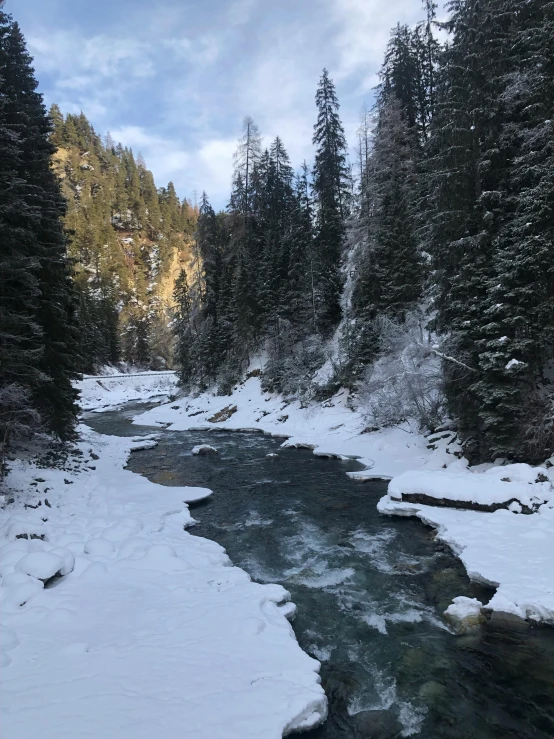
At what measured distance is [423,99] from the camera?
37.4 m

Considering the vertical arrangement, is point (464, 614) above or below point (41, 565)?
below

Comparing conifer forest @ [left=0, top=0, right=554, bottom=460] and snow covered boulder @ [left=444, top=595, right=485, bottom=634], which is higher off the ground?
conifer forest @ [left=0, top=0, right=554, bottom=460]

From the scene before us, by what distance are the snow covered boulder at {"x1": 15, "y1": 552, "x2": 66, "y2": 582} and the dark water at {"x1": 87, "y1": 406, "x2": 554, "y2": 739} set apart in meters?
4.16

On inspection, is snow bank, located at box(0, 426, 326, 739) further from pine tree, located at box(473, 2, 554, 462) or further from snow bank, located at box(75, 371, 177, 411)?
snow bank, located at box(75, 371, 177, 411)

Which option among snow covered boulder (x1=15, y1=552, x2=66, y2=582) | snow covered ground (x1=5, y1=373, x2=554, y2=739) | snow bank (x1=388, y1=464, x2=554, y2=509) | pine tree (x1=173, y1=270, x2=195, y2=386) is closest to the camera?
snow covered ground (x1=5, y1=373, x2=554, y2=739)

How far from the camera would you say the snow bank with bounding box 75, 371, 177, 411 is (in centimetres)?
5508

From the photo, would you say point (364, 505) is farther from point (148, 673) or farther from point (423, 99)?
point (423, 99)

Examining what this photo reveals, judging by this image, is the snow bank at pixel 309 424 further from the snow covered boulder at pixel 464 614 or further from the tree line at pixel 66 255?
the tree line at pixel 66 255

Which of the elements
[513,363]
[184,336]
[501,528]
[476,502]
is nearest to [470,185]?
[513,363]

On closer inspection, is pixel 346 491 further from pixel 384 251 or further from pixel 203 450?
pixel 384 251

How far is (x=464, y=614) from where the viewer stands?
7.49m

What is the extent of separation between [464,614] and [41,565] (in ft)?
26.3

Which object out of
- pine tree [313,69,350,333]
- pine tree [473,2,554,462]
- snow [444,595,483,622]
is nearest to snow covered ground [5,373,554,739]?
snow [444,595,483,622]

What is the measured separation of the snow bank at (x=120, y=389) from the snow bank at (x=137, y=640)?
147 feet
